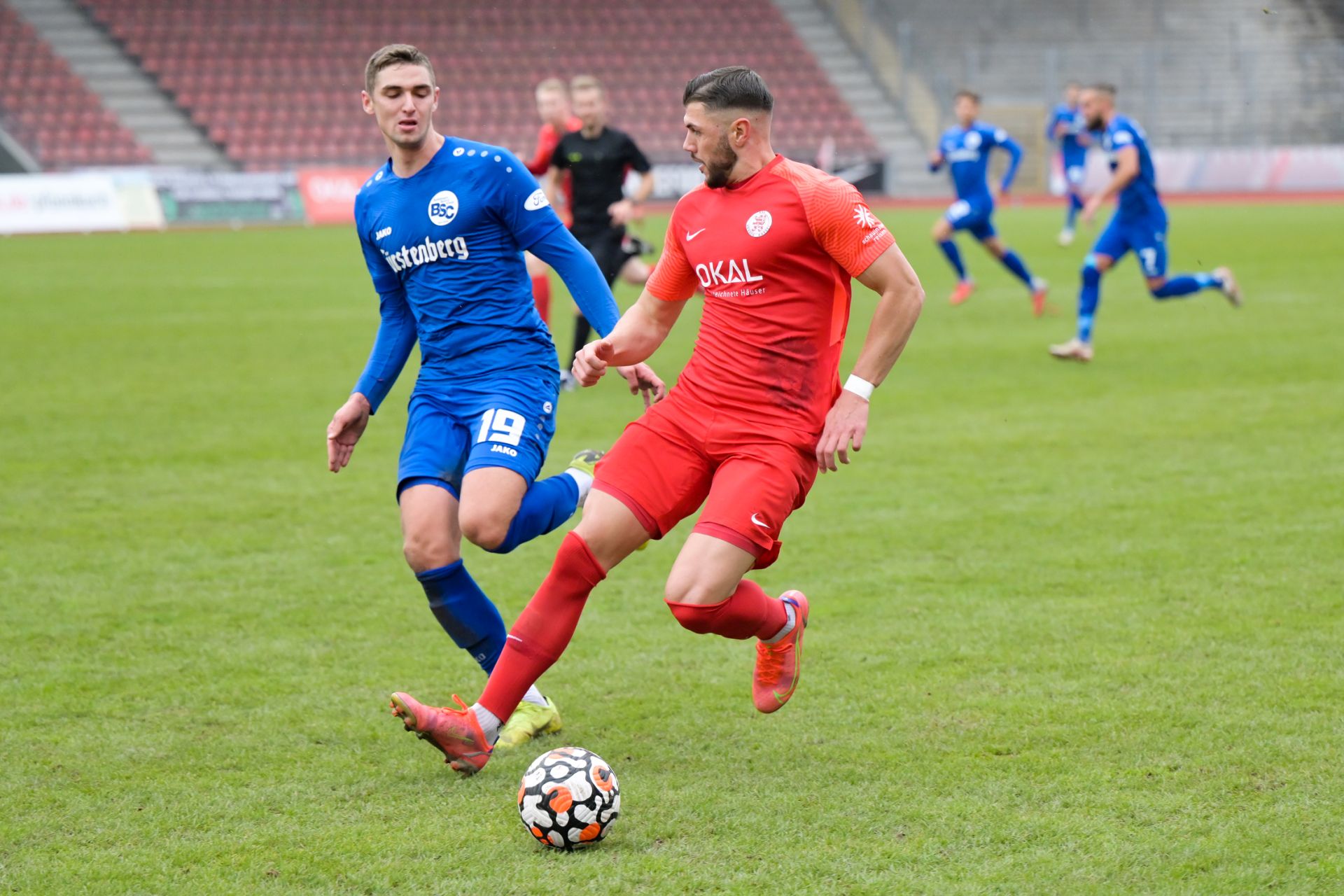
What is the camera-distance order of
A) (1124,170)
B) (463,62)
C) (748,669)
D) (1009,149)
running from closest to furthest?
(748,669) → (1124,170) → (1009,149) → (463,62)

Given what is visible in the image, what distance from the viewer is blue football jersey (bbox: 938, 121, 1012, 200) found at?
16.0 meters

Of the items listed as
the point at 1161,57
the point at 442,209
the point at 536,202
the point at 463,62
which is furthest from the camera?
the point at 1161,57

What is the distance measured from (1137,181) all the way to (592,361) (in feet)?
29.6

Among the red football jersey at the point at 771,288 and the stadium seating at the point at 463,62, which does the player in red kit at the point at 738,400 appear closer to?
the red football jersey at the point at 771,288

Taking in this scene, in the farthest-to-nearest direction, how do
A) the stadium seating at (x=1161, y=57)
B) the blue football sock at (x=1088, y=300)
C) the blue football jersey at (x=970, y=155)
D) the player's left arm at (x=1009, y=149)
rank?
the stadium seating at (x=1161, y=57)
the player's left arm at (x=1009, y=149)
the blue football jersey at (x=970, y=155)
the blue football sock at (x=1088, y=300)

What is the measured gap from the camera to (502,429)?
474cm

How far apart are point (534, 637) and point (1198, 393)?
7.87 metres

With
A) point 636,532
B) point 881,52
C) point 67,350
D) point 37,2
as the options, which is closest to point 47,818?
point 636,532

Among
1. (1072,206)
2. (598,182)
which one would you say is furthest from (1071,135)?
(598,182)

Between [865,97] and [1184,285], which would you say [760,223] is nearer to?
[1184,285]

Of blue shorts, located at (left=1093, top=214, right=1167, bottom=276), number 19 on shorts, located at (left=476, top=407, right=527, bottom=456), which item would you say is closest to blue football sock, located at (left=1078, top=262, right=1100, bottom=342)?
blue shorts, located at (left=1093, top=214, right=1167, bottom=276)

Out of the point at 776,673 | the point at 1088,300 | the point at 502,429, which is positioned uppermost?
the point at 502,429

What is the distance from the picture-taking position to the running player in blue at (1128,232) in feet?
40.3

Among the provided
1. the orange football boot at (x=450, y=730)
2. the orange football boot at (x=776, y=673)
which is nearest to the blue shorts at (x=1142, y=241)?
the orange football boot at (x=776, y=673)
